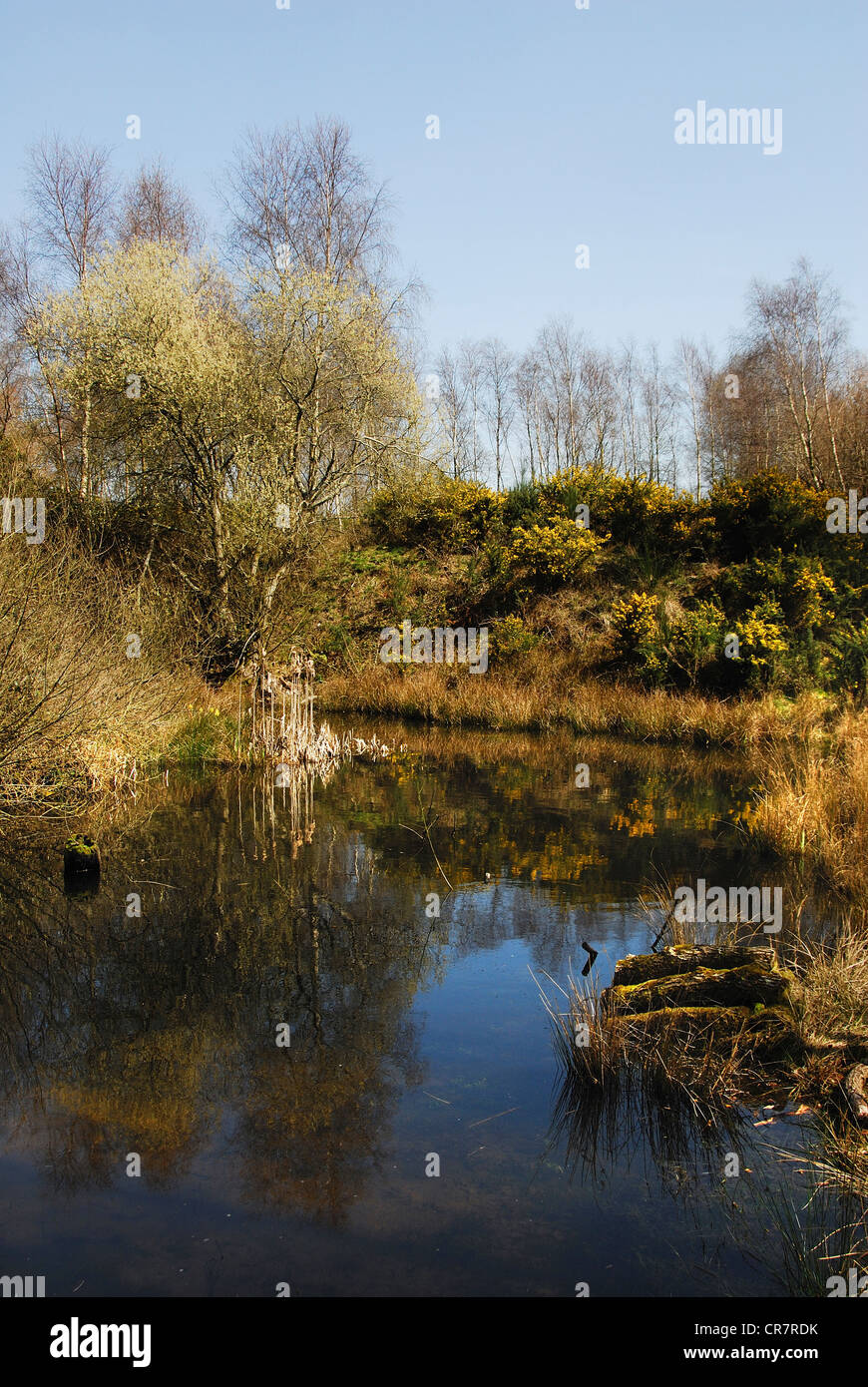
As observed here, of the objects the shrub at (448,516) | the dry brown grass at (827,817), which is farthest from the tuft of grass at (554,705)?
the shrub at (448,516)

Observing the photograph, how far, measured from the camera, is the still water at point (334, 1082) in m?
3.39

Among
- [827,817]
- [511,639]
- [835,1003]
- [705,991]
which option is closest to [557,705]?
[511,639]

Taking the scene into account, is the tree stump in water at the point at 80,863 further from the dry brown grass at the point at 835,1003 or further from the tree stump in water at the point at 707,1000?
the dry brown grass at the point at 835,1003

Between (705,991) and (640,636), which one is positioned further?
(640,636)

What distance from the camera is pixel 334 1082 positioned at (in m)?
4.60

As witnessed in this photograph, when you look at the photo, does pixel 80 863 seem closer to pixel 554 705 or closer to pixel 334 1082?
pixel 334 1082

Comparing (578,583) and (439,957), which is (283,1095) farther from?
(578,583)

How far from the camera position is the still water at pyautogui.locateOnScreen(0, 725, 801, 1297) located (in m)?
3.39

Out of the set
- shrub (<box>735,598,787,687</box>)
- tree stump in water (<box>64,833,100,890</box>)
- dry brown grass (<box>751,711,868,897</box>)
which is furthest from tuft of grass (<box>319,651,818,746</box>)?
tree stump in water (<box>64,833,100,890</box>)

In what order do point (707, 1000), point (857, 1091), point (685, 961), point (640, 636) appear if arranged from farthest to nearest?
point (640, 636) → point (685, 961) → point (707, 1000) → point (857, 1091)

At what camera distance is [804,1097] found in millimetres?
4406

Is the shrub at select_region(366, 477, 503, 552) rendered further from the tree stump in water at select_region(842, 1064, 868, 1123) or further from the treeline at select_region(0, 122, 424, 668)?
the tree stump in water at select_region(842, 1064, 868, 1123)

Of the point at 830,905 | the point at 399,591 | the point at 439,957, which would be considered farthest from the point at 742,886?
the point at 399,591
